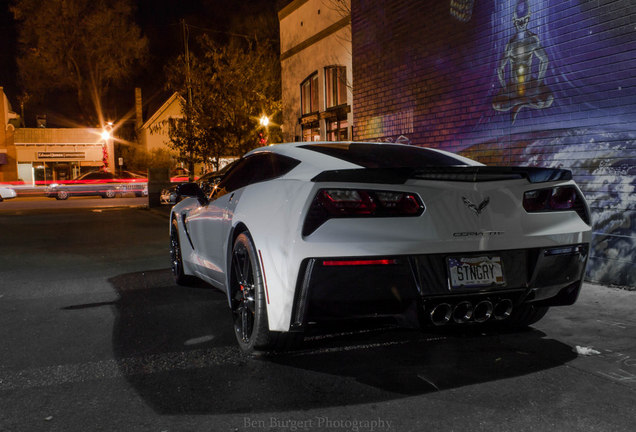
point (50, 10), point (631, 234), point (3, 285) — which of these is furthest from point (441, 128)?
point (50, 10)

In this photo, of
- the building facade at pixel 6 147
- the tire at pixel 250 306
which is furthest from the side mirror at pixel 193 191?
the building facade at pixel 6 147

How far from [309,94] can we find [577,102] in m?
12.3

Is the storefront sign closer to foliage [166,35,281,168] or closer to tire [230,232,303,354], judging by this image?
foliage [166,35,281,168]

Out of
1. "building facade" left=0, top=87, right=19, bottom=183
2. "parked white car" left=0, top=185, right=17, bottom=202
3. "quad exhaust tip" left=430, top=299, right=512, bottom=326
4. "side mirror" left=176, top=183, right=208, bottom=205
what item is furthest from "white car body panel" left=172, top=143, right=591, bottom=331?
"building facade" left=0, top=87, right=19, bottom=183

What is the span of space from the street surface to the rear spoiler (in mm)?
1200

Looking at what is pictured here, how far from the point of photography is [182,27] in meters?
25.9

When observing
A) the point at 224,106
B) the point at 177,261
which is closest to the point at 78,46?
the point at 224,106

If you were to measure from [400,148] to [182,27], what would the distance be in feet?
74.8

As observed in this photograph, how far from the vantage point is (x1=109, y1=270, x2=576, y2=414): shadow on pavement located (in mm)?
3539

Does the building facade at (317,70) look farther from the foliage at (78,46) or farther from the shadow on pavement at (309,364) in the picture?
the foliage at (78,46)

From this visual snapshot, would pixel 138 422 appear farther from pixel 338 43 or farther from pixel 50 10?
pixel 50 10

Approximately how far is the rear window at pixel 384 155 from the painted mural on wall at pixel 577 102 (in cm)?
253

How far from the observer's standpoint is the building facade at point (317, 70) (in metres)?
A: 15.9

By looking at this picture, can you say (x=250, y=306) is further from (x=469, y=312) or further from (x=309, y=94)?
(x=309, y=94)
